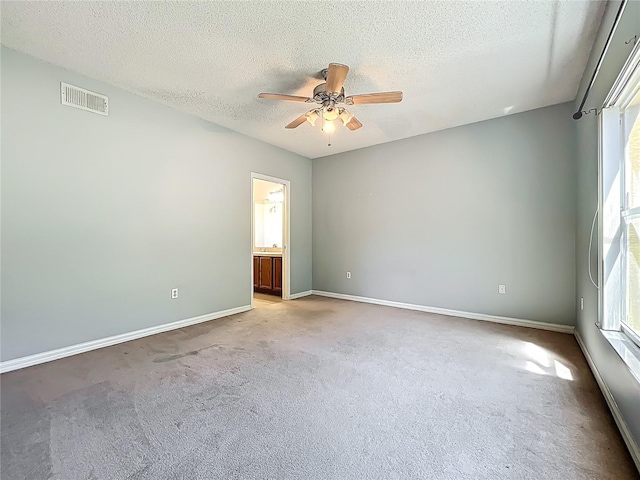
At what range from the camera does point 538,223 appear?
3521mm

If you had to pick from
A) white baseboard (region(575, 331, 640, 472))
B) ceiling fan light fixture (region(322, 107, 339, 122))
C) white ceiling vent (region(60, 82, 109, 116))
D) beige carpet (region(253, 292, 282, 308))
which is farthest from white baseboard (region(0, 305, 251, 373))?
white baseboard (region(575, 331, 640, 472))

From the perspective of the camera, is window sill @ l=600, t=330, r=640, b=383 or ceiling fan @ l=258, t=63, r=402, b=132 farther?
ceiling fan @ l=258, t=63, r=402, b=132

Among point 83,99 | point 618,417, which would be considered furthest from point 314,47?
point 618,417

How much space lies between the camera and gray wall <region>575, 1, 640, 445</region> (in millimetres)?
1530

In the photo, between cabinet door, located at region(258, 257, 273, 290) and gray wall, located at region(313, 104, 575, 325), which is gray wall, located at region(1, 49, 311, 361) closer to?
cabinet door, located at region(258, 257, 273, 290)

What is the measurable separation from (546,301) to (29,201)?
5.41 meters

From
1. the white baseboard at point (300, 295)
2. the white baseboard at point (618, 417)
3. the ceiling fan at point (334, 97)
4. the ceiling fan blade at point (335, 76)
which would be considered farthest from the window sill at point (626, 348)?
the white baseboard at point (300, 295)

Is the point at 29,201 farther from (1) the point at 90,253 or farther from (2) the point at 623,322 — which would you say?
(2) the point at 623,322

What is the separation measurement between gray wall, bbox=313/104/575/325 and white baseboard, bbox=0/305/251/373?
101 inches

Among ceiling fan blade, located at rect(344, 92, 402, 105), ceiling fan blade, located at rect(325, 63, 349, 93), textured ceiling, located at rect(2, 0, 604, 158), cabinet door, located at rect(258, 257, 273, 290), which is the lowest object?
cabinet door, located at rect(258, 257, 273, 290)

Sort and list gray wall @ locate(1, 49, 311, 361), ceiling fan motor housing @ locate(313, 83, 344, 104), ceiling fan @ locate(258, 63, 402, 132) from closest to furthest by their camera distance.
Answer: ceiling fan @ locate(258, 63, 402, 132) < gray wall @ locate(1, 49, 311, 361) < ceiling fan motor housing @ locate(313, 83, 344, 104)

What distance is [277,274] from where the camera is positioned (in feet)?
18.5

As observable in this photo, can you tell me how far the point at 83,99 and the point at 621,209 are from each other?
4.55 m

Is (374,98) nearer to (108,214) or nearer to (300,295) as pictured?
(108,214)
